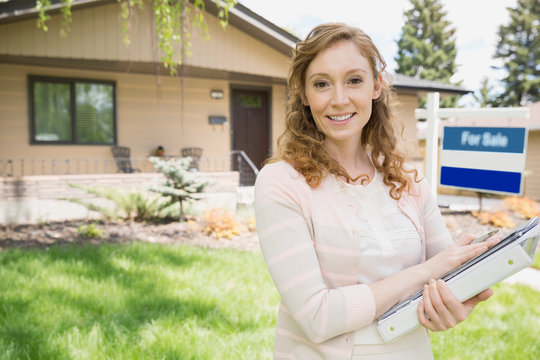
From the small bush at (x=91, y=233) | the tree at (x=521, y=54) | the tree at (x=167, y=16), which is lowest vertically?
the small bush at (x=91, y=233)

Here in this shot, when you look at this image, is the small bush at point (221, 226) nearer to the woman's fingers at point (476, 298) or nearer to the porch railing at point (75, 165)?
the porch railing at point (75, 165)

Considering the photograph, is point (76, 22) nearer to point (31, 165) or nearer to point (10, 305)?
point (31, 165)

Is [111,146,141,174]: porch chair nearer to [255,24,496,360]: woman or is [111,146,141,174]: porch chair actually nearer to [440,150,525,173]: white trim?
[440,150,525,173]: white trim

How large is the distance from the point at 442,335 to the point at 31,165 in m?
9.62

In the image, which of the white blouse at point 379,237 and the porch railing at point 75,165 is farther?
the porch railing at point 75,165

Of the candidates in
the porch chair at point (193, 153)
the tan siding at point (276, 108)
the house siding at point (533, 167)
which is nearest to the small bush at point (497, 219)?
the tan siding at point (276, 108)

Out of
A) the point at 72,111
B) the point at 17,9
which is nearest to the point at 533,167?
the point at 72,111

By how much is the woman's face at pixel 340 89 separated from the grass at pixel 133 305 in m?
2.04

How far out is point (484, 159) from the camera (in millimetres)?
3629

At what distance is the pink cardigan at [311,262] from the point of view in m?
1.25

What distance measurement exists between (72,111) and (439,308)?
35.8 feet

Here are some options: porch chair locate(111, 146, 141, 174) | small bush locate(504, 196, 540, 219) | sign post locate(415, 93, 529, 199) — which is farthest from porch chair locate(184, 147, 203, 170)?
sign post locate(415, 93, 529, 199)

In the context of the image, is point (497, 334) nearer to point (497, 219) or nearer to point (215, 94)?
point (497, 219)

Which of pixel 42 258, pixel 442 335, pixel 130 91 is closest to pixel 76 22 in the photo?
pixel 130 91
